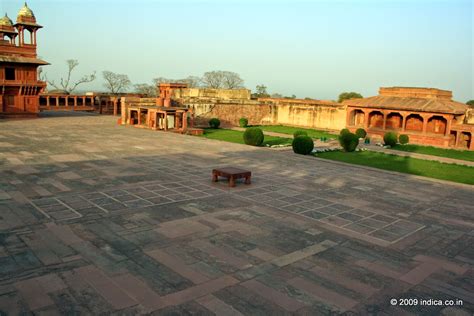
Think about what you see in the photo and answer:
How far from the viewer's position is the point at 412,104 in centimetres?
2908

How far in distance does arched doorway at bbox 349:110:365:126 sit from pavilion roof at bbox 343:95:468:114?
3.13ft

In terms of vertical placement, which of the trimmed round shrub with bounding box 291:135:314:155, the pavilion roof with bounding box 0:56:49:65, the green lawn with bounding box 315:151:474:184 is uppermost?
the pavilion roof with bounding box 0:56:49:65

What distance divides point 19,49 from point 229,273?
36929mm

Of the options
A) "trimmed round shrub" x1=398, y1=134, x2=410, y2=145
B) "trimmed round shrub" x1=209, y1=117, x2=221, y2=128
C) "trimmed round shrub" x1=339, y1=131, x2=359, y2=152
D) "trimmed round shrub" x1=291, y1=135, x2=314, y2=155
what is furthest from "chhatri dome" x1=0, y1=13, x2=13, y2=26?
"trimmed round shrub" x1=398, y1=134, x2=410, y2=145

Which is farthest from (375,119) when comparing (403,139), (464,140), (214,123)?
(214,123)

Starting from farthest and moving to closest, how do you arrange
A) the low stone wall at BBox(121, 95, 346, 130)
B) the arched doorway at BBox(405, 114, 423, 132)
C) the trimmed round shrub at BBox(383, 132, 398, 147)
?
the low stone wall at BBox(121, 95, 346, 130) < the arched doorway at BBox(405, 114, 423, 132) < the trimmed round shrub at BBox(383, 132, 398, 147)

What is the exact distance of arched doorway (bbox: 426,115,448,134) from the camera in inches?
1094

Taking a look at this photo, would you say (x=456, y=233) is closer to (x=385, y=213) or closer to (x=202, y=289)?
(x=385, y=213)

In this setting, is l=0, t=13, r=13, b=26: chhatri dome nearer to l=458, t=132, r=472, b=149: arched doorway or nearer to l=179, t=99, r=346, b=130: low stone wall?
l=179, t=99, r=346, b=130: low stone wall

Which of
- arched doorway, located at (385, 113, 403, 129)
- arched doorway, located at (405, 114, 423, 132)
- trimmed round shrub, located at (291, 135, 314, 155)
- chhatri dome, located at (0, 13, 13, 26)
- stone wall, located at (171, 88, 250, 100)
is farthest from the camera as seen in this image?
chhatri dome, located at (0, 13, 13, 26)

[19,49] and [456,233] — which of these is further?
[19,49]

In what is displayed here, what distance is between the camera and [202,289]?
5695 millimetres

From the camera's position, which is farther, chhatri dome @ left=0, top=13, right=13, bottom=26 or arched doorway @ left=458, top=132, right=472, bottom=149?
chhatri dome @ left=0, top=13, right=13, bottom=26

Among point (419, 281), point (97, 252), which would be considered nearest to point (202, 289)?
point (97, 252)
